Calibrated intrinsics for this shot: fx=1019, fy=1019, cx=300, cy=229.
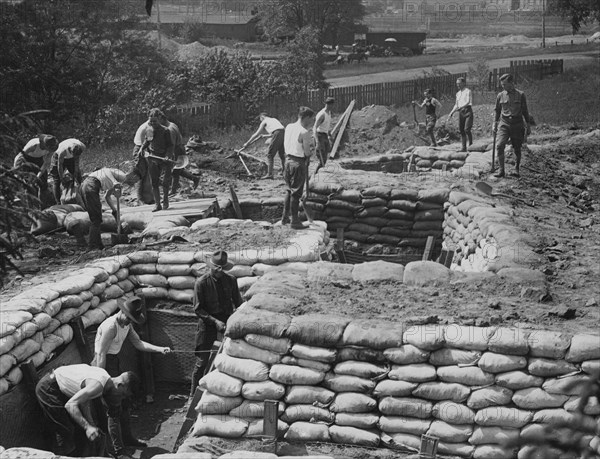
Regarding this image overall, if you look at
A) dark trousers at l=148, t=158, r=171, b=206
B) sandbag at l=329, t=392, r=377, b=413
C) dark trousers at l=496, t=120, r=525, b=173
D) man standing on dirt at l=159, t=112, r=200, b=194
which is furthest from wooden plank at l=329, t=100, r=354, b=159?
sandbag at l=329, t=392, r=377, b=413

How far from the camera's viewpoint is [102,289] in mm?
10312

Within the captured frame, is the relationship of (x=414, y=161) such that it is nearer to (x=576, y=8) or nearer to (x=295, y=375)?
(x=295, y=375)

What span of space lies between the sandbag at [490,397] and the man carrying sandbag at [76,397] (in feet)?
9.41

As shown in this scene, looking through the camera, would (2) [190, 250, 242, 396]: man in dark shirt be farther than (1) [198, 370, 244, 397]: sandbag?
Yes

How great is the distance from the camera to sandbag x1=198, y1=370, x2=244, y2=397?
7367mm

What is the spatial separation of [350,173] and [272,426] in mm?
8699

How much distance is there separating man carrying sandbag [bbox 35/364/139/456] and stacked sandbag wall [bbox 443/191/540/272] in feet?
11.4

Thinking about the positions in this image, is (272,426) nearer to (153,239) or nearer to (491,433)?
(491,433)

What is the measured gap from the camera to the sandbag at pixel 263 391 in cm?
729

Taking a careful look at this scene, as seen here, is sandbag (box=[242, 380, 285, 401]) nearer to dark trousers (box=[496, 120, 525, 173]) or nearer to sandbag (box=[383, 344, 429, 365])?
sandbag (box=[383, 344, 429, 365])

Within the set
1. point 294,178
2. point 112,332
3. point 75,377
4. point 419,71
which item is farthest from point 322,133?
point 419,71

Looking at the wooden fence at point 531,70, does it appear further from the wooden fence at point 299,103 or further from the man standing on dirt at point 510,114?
the man standing on dirt at point 510,114

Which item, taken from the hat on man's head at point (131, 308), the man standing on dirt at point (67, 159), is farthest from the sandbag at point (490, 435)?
the man standing on dirt at point (67, 159)

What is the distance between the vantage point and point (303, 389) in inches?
286
